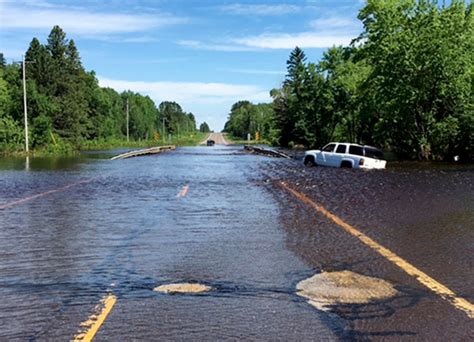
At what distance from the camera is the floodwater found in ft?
17.1

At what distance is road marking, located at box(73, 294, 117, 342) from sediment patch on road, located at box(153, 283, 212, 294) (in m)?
0.58

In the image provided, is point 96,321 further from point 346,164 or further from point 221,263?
point 346,164

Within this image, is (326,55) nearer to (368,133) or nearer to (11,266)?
(368,133)

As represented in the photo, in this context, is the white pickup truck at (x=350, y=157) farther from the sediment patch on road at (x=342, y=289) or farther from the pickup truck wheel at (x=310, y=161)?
the sediment patch on road at (x=342, y=289)

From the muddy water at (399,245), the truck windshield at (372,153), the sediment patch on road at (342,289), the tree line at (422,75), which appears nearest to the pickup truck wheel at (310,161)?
the truck windshield at (372,153)

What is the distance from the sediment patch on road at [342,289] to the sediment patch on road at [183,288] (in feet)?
3.46

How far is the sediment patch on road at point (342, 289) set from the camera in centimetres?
605

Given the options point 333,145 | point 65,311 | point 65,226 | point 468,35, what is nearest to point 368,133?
point 468,35

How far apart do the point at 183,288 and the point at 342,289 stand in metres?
1.77

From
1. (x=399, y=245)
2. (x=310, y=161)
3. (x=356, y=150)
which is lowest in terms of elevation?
(x=310, y=161)

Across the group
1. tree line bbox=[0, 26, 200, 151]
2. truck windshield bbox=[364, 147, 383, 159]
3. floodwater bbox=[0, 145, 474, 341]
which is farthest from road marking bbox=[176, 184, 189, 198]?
tree line bbox=[0, 26, 200, 151]

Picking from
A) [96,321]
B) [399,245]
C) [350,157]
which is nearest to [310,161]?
[350,157]

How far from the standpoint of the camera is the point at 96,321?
5.30 metres

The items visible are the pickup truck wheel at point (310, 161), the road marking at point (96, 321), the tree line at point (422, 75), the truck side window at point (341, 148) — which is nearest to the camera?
the road marking at point (96, 321)
